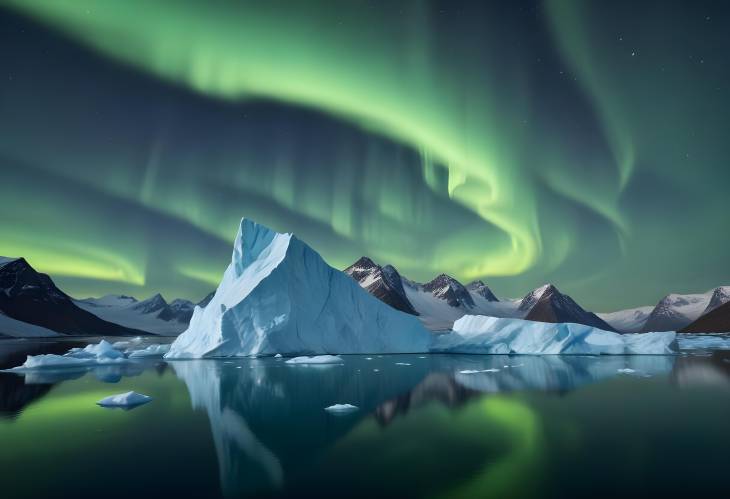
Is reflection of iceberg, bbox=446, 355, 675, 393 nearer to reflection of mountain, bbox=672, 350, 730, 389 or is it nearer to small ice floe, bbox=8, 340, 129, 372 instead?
reflection of mountain, bbox=672, 350, 730, 389

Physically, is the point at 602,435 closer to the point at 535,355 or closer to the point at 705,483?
the point at 705,483

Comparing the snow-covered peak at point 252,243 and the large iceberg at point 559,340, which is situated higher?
the snow-covered peak at point 252,243

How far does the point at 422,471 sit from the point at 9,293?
215174 millimetres

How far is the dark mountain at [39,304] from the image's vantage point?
6713 inches

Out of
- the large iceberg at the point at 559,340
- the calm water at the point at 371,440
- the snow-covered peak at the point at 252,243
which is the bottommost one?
the calm water at the point at 371,440

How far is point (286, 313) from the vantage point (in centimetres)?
3328

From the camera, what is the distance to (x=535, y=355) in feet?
129

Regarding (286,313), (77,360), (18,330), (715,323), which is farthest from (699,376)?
(715,323)

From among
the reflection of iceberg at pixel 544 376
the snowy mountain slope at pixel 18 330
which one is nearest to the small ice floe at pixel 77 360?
the reflection of iceberg at pixel 544 376

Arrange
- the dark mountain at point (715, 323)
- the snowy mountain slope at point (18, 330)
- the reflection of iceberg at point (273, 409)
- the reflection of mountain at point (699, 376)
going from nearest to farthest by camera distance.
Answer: the reflection of iceberg at point (273, 409) < the reflection of mountain at point (699, 376) < the snowy mountain slope at point (18, 330) < the dark mountain at point (715, 323)

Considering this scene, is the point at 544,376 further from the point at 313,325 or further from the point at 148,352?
the point at 148,352

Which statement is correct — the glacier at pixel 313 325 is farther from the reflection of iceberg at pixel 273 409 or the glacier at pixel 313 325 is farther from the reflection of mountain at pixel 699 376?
the reflection of mountain at pixel 699 376

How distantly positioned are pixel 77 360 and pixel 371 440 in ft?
92.2

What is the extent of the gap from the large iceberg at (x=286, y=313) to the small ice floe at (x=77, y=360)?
386 cm
